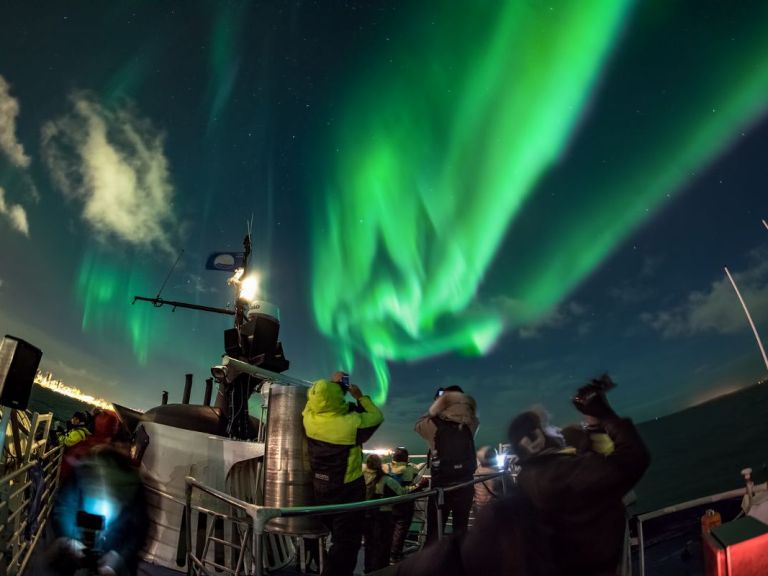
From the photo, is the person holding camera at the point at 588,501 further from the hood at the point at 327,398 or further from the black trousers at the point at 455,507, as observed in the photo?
the black trousers at the point at 455,507

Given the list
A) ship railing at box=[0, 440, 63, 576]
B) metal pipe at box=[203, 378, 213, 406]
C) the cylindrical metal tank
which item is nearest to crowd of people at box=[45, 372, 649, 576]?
ship railing at box=[0, 440, 63, 576]

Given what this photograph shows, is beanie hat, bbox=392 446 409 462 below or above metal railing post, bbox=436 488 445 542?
above

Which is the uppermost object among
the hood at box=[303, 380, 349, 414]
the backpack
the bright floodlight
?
the bright floodlight

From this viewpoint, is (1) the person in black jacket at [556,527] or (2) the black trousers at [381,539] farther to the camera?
(2) the black trousers at [381,539]

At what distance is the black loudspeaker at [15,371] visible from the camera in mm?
4062

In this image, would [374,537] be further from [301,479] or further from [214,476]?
[214,476]

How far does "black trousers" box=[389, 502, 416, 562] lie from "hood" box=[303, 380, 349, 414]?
3.02 m

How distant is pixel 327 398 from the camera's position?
5.09 metres

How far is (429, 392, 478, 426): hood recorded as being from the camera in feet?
18.9

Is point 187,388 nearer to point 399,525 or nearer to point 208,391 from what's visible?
point 208,391

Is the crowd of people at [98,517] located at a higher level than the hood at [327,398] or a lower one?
lower

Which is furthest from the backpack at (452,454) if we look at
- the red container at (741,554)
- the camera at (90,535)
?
the camera at (90,535)

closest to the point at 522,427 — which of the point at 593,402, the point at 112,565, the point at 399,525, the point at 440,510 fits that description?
the point at 593,402

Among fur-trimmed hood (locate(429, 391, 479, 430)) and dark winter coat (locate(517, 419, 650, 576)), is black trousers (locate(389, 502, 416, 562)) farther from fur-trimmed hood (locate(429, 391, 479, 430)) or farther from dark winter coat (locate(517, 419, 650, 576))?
dark winter coat (locate(517, 419, 650, 576))
